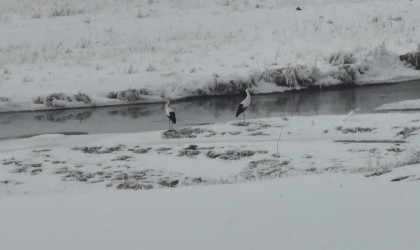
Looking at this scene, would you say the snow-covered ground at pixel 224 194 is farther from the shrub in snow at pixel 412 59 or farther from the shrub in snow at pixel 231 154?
the shrub in snow at pixel 412 59

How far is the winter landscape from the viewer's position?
22.7 ft

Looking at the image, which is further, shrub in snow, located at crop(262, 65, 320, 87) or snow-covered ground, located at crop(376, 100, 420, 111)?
shrub in snow, located at crop(262, 65, 320, 87)

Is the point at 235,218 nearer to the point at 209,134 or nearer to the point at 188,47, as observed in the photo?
the point at 209,134

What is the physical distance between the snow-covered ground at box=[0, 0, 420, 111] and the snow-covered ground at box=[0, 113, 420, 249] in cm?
865

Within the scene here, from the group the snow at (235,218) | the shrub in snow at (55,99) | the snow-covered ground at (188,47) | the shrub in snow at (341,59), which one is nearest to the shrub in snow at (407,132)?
the snow at (235,218)

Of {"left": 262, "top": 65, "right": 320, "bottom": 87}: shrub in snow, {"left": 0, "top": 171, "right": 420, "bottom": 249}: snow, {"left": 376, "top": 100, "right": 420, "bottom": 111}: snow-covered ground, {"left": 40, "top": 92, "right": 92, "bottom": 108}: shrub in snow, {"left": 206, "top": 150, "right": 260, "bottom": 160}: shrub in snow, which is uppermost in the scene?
{"left": 262, "top": 65, "right": 320, "bottom": 87}: shrub in snow

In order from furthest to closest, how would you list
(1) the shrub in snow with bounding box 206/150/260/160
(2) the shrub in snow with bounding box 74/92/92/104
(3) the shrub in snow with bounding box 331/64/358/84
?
(3) the shrub in snow with bounding box 331/64/358/84 → (2) the shrub in snow with bounding box 74/92/92/104 → (1) the shrub in snow with bounding box 206/150/260/160

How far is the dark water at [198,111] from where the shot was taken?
18.3m

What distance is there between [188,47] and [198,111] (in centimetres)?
834

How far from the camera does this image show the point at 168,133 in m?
15.8

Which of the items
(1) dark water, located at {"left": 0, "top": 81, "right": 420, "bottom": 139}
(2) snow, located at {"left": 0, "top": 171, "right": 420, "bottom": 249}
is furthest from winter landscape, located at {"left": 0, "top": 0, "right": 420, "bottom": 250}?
(1) dark water, located at {"left": 0, "top": 81, "right": 420, "bottom": 139}

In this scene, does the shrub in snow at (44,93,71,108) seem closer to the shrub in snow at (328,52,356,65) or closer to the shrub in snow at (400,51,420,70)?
the shrub in snow at (328,52,356,65)

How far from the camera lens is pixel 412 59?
24.4 metres

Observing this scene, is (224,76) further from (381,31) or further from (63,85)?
(381,31)
